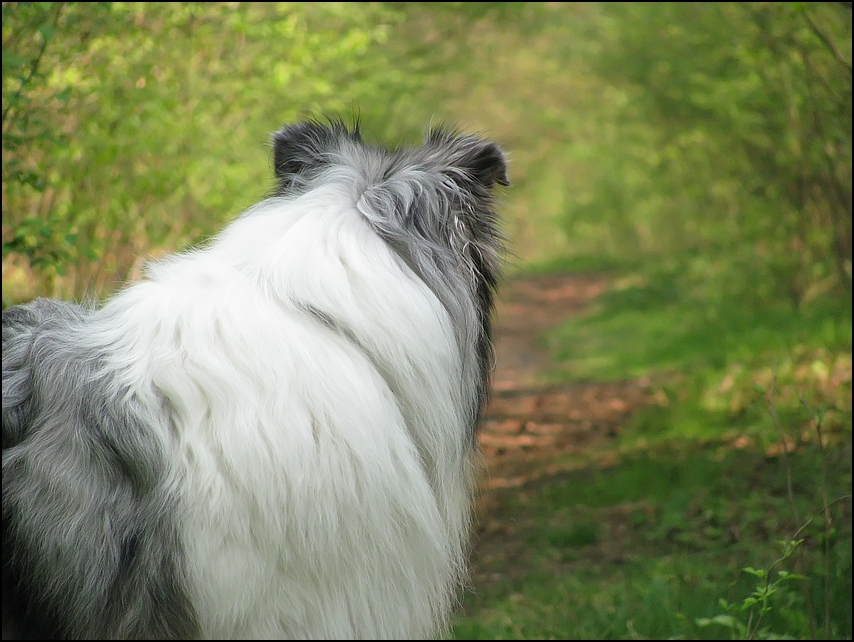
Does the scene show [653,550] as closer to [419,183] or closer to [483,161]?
[483,161]

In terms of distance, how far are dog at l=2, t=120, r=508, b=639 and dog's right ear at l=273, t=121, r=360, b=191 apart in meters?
0.26

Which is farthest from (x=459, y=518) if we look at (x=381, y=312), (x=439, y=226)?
(x=439, y=226)

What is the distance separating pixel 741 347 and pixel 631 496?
266cm

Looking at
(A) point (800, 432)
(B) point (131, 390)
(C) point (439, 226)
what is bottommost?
(A) point (800, 432)

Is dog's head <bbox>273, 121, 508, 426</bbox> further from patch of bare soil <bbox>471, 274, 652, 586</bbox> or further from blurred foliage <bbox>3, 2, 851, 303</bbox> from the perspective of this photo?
patch of bare soil <bbox>471, 274, 652, 586</bbox>

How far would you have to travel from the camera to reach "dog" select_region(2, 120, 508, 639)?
6.81 ft

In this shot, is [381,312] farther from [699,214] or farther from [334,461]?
[699,214]

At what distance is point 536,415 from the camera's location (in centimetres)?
845

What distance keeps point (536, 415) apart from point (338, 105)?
131 inches

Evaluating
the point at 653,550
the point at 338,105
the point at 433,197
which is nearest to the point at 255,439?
the point at 433,197

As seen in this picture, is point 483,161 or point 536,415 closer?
point 483,161

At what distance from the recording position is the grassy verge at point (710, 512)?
363 centimetres

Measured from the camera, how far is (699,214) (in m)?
11.3

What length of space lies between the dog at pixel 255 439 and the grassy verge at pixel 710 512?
1.22 meters
